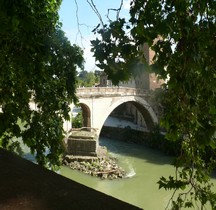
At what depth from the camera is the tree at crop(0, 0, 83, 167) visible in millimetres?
4559

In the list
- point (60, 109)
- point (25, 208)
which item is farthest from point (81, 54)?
point (25, 208)

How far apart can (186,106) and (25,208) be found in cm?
138

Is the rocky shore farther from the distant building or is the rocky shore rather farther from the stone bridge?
the distant building

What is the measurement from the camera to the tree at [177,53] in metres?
2.08

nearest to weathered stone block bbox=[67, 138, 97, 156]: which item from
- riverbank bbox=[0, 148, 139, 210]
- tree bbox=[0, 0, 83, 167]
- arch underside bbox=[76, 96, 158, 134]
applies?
arch underside bbox=[76, 96, 158, 134]

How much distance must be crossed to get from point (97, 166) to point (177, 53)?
17406mm

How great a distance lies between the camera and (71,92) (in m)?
6.41

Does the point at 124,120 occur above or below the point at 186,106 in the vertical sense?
below

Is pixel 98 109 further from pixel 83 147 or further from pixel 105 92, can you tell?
pixel 83 147

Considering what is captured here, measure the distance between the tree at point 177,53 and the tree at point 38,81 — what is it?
1.80 metres

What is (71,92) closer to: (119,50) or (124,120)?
(119,50)

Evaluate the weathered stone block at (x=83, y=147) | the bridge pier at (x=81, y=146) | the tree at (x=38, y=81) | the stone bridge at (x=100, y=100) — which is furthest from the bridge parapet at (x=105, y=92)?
the tree at (x=38, y=81)

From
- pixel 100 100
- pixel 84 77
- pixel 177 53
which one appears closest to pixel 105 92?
pixel 100 100

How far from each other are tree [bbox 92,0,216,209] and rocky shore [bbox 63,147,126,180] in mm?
15880
